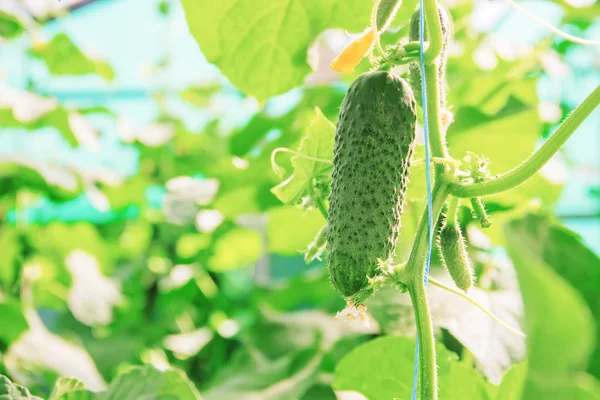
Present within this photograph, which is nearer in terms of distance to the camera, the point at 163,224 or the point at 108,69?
the point at 163,224

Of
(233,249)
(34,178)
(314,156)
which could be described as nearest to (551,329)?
(314,156)

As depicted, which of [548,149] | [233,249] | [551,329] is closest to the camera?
[551,329]

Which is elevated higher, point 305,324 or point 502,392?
point 502,392

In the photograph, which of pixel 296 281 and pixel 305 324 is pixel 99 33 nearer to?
pixel 296 281

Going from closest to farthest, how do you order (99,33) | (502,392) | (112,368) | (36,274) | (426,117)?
(426,117), (502,392), (112,368), (36,274), (99,33)

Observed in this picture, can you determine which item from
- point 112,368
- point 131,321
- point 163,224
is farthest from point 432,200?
point 131,321

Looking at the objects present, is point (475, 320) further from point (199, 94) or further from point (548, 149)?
point (199, 94)

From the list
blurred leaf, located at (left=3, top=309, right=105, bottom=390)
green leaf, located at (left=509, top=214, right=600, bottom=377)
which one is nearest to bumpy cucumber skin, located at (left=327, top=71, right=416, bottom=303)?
green leaf, located at (left=509, top=214, right=600, bottom=377)
